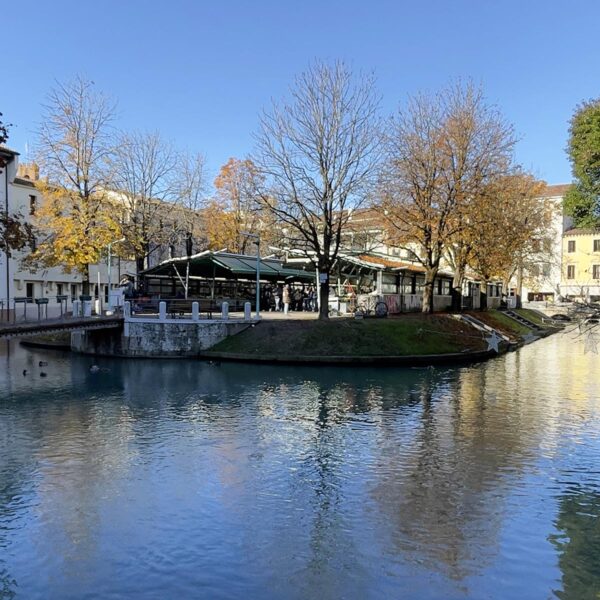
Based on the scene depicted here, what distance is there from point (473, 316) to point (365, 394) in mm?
24430

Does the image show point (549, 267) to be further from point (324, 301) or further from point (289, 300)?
point (324, 301)

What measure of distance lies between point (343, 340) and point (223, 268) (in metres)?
13.9

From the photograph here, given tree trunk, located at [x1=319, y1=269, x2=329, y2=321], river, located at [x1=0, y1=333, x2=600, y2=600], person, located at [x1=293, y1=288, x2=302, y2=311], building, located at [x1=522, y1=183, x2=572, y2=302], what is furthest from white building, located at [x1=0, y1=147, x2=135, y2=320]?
building, located at [x1=522, y1=183, x2=572, y2=302]

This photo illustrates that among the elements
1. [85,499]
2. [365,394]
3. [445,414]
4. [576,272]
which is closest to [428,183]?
[365,394]

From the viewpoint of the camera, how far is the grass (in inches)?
1113

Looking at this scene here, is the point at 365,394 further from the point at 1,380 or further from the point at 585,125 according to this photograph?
the point at 585,125

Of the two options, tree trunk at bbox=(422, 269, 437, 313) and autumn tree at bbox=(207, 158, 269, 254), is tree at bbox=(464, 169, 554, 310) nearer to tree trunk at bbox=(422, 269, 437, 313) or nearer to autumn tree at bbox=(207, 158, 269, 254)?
tree trunk at bbox=(422, 269, 437, 313)

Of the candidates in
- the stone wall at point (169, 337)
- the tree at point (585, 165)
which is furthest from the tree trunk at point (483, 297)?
the stone wall at point (169, 337)

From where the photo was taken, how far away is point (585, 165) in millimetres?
26094

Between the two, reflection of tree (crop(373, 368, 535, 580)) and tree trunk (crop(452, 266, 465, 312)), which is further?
tree trunk (crop(452, 266, 465, 312))

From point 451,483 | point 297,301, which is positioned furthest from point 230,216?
point 451,483

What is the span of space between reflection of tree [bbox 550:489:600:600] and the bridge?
64.4 feet

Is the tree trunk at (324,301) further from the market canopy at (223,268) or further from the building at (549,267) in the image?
the building at (549,267)

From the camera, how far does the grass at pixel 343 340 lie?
28.3 metres
